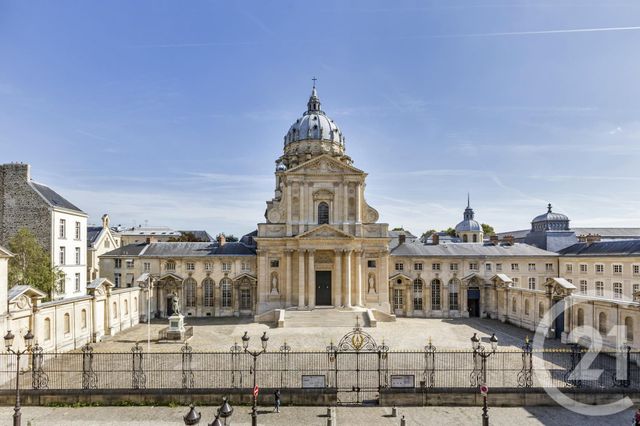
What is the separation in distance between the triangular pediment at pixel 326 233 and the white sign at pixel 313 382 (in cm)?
2386

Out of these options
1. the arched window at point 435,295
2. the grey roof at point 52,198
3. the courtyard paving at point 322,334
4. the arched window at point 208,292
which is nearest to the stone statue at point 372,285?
the courtyard paving at point 322,334

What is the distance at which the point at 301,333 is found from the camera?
116ft

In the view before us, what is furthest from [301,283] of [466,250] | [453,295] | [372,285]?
[466,250]

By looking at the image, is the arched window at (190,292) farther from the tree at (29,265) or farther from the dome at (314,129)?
the dome at (314,129)

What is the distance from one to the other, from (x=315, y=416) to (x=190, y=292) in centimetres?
3216

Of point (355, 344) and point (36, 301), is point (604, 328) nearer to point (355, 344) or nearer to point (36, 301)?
point (355, 344)

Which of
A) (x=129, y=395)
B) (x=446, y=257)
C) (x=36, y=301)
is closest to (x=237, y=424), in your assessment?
(x=129, y=395)

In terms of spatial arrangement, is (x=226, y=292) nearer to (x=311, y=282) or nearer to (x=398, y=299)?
(x=311, y=282)

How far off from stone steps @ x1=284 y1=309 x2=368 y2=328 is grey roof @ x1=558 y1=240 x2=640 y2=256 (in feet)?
93.8

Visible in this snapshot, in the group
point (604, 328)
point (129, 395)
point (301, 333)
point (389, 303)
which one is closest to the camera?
point (129, 395)

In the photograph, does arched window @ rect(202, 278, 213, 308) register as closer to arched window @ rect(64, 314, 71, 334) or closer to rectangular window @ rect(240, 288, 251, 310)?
rectangular window @ rect(240, 288, 251, 310)

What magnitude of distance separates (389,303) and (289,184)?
18.4m

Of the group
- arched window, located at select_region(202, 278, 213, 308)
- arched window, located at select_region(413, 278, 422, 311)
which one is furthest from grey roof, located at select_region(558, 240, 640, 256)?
arched window, located at select_region(202, 278, 213, 308)

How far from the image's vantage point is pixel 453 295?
46.0 m
